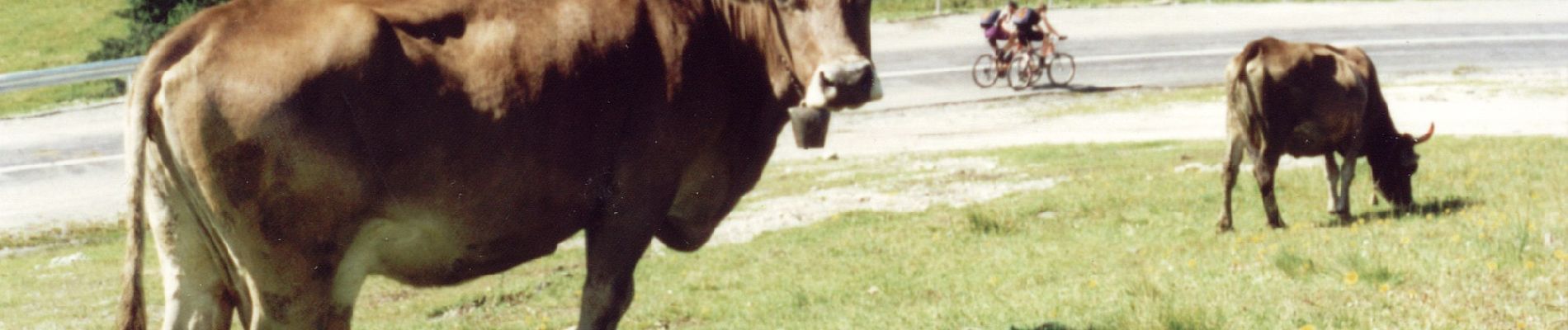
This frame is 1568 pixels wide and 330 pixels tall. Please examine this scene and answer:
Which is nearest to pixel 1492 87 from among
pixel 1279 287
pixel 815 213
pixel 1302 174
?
pixel 1302 174

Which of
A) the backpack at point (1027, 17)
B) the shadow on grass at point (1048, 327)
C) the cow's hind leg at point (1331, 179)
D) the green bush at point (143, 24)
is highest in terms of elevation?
the shadow on grass at point (1048, 327)

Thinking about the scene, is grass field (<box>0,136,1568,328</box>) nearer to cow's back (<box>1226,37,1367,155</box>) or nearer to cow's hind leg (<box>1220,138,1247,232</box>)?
cow's hind leg (<box>1220,138,1247,232</box>)

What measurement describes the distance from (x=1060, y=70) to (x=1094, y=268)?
20.0 metres

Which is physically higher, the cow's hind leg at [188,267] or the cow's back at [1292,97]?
the cow's hind leg at [188,267]

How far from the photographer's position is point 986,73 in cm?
2806

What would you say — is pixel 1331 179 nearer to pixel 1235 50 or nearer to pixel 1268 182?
pixel 1268 182

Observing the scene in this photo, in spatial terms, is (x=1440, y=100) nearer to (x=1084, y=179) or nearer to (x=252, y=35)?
(x=1084, y=179)

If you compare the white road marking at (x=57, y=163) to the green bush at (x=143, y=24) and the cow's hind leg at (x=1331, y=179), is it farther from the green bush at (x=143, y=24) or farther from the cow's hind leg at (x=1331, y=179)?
the cow's hind leg at (x=1331, y=179)

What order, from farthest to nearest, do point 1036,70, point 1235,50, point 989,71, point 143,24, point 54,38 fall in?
point 1235,50, point 54,38, point 989,71, point 1036,70, point 143,24

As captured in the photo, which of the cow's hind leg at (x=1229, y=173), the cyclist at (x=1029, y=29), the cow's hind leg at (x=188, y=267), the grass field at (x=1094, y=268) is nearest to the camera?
the cow's hind leg at (x=188, y=267)

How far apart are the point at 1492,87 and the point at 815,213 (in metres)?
13.9

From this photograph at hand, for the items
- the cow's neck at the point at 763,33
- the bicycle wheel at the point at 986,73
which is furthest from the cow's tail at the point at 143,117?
the bicycle wheel at the point at 986,73

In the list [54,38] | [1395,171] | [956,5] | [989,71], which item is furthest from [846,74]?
[956,5]

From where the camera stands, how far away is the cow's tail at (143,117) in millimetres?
3865
